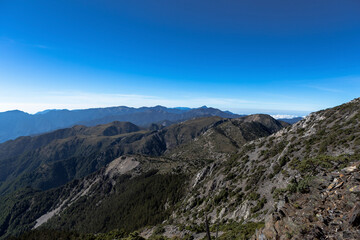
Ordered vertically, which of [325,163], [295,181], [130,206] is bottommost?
[130,206]

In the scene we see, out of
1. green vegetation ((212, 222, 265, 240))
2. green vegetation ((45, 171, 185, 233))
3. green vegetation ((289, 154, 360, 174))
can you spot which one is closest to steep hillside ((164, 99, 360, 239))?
green vegetation ((289, 154, 360, 174))

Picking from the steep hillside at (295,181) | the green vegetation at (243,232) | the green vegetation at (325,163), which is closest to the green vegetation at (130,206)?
the steep hillside at (295,181)

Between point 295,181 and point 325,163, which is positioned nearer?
point 295,181

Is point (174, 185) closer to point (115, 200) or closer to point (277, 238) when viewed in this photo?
point (115, 200)

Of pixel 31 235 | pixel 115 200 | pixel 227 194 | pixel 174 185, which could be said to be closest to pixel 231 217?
pixel 227 194

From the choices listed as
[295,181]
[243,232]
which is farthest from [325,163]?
[243,232]

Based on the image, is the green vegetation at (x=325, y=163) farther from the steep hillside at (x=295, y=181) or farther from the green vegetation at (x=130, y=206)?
the green vegetation at (x=130, y=206)

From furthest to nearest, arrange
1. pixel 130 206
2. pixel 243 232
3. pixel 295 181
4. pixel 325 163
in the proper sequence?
pixel 130 206
pixel 325 163
pixel 243 232
pixel 295 181

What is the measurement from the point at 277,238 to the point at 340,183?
336 inches

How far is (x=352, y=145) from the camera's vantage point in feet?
126

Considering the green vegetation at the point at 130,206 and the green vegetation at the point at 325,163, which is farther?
the green vegetation at the point at 130,206

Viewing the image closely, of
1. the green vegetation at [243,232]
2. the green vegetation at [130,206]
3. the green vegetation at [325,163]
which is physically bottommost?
the green vegetation at [130,206]

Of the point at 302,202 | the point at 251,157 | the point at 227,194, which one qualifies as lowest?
the point at 227,194

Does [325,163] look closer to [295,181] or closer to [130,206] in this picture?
[295,181]
